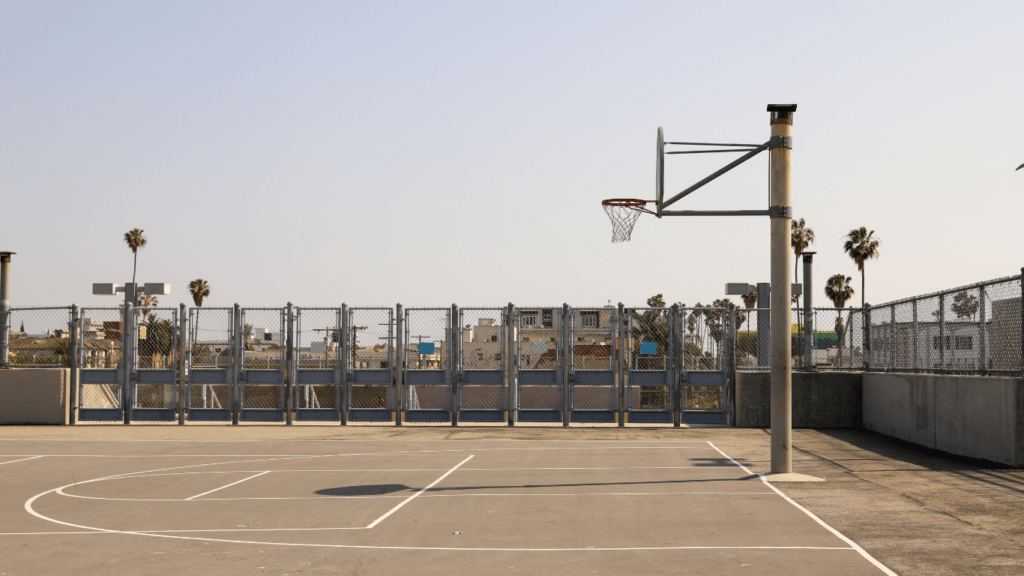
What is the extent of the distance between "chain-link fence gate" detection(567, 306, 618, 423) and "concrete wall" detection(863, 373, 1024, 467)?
22.3 feet

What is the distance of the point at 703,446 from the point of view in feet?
66.8

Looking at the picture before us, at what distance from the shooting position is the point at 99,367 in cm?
2758

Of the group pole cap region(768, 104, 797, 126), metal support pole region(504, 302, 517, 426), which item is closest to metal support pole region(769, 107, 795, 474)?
pole cap region(768, 104, 797, 126)

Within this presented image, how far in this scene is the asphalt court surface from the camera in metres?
8.90

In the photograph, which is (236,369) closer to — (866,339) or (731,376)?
(731,376)

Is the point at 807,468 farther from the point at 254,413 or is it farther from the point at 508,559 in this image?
the point at 254,413

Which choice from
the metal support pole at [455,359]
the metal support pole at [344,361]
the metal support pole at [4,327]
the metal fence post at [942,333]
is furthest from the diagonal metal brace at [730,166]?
the metal support pole at [4,327]

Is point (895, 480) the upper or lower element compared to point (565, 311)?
lower

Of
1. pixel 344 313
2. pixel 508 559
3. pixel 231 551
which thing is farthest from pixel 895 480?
pixel 344 313

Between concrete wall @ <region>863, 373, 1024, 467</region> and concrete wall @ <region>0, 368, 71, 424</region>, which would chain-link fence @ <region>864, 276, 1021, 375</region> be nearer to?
concrete wall @ <region>863, 373, 1024, 467</region>

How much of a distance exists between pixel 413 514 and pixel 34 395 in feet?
63.2

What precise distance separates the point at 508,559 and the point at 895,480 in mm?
8204

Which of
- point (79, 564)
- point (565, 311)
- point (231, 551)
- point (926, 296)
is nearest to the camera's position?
point (79, 564)

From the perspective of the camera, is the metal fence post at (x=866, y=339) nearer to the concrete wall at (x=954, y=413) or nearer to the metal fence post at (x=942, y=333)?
the concrete wall at (x=954, y=413)
